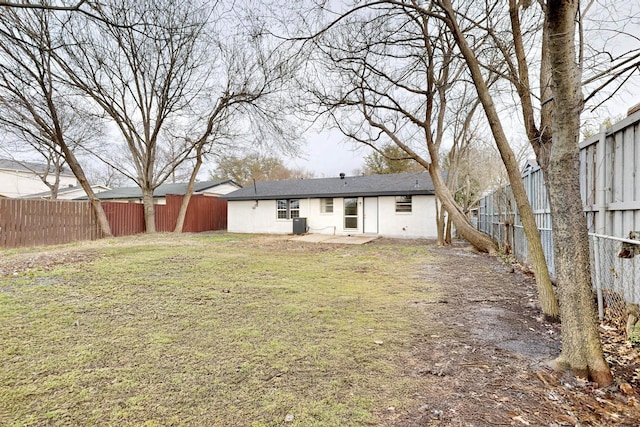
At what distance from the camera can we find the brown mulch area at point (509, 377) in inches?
73.9

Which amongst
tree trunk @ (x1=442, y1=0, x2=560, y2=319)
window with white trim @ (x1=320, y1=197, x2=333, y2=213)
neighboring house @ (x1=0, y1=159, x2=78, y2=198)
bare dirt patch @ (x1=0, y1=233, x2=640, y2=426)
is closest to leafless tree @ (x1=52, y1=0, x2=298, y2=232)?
window with white trim @ (x1=320, y1=197, x2=333, y2=213)

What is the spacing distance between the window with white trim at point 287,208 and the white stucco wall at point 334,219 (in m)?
0.20

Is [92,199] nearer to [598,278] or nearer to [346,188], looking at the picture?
[346,188]

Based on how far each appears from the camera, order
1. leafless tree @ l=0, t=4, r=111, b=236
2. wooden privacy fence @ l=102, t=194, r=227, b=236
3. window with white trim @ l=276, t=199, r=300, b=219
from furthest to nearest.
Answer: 1. window with white trim @ l=276, t=199, r=300, b=219
2. wooden privacy fence @ l=102, t=194, r=227, b=236
3. leafless tree @ l=0, t=4, r=111, b=236

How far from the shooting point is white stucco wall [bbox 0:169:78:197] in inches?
1162

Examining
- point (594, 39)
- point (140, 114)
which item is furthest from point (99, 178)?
point (594, 39)

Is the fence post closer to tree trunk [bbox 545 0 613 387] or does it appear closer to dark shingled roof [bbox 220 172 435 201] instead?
tree trunk [bbox 545 0 613 387]

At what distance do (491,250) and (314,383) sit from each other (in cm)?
871

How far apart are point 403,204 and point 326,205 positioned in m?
3.83

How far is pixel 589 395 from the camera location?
6.82ft

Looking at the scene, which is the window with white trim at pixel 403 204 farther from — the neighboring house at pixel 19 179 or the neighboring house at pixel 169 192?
the neighboring house at pixel 19 179

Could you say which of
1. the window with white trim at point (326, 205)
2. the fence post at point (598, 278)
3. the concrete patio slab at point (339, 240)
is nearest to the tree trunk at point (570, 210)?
the fence post at point (598, 278)

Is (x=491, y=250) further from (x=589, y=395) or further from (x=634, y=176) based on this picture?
(x=589, y=395)

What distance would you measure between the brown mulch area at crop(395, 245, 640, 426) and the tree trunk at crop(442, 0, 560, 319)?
0.28 metres
